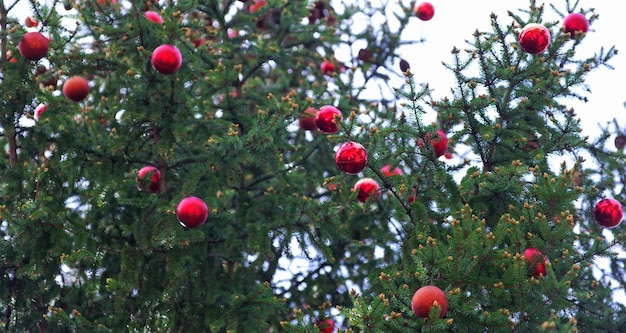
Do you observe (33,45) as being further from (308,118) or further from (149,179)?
(308,118)

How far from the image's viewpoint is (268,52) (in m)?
8.95

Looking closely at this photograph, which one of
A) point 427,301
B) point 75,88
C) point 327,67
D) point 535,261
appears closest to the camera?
point 427,301

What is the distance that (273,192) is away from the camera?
26.9 ft

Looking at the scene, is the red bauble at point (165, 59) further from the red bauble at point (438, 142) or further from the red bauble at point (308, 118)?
the red bauble at point (438, 142)

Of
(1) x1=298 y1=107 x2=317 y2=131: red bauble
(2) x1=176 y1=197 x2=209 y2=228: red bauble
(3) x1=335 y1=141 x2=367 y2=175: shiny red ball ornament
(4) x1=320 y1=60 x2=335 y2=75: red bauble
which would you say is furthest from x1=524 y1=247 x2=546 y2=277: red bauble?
(4) x1=320 y1=60 x2=335 y2=75: red bauble

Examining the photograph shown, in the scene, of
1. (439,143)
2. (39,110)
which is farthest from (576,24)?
(39,110)

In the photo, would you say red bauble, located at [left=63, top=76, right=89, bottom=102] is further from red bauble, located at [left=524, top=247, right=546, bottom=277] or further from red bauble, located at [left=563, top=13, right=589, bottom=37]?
red bauble, located at [left=563, top=13, right=589, bottom=37]

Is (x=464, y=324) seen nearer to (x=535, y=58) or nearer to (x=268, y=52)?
(x=535, y=58)

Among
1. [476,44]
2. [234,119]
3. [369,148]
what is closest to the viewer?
[369,148]

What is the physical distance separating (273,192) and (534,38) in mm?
3282

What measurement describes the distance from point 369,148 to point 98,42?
3.54 meters

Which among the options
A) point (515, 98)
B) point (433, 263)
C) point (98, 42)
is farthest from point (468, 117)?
point (98, 42)

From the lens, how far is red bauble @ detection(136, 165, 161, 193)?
770 cm

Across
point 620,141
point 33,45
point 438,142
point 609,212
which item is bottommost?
point 609,212
